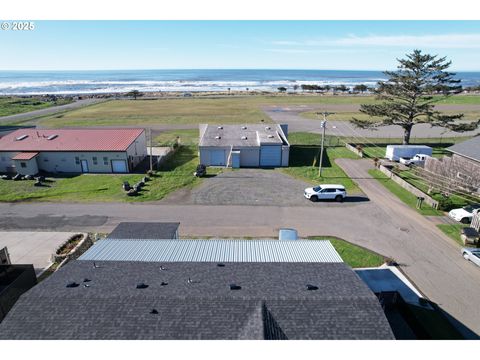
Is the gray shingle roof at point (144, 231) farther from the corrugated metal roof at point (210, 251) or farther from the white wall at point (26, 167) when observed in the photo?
the white wall at point (26, 167)

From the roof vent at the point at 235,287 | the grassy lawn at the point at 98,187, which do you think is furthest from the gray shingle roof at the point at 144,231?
the grassy lawn at the point at 98,187

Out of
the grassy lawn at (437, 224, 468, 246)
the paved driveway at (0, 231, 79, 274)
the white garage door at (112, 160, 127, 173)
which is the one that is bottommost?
the paved driveway at (0, 231, 79, 274)

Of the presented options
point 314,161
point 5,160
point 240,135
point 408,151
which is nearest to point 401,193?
point 314,161

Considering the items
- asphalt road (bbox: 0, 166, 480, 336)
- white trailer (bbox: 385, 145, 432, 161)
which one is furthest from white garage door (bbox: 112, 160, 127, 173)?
white trailer (bbox: 385, 145, 432, 161)

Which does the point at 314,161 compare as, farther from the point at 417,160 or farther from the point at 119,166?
the point at 119,166

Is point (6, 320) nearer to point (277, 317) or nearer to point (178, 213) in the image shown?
point (277, 317)

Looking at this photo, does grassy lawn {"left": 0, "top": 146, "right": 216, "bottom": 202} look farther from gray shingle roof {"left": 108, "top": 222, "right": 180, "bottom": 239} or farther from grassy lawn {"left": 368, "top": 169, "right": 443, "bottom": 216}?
grassy lawn {"left": 368, "top": 169, "right": 443, "bottom": 216}
